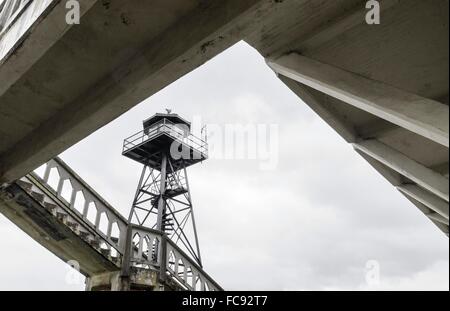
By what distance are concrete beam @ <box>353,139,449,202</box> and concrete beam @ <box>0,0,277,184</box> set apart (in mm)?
1729

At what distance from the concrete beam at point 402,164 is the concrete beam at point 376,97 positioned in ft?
2.05

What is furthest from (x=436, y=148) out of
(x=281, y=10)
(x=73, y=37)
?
(x=73, y=37)

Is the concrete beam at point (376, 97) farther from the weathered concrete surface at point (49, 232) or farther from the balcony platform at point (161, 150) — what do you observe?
the balcony platform at point (161, 150)

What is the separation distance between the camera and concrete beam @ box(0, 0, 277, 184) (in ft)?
9.98

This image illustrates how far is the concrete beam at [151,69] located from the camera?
3043mm

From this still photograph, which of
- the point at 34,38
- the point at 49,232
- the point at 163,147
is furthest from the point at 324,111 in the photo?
the point at 163,147

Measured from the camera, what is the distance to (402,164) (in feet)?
11.4

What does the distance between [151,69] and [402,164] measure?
2.52m

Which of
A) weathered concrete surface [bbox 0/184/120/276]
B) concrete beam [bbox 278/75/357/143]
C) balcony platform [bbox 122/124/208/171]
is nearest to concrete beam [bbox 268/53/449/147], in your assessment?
concrete beam [bbox 278/75/357/143]

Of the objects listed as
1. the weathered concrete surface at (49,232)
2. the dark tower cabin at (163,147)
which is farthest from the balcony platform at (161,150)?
the weathered concrete surface at (49,232)

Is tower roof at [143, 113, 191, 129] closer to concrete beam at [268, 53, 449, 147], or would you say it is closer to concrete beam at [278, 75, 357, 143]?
concrete beam at [278, 75, 357, 143]

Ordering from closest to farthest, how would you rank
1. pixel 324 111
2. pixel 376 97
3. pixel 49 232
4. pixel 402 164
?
pixel 376 97
pixel 402 164
pixel 324 111
pixel 49 232

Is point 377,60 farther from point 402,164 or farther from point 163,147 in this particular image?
point 163,147

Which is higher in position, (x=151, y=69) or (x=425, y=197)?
(x=151, y=69)
